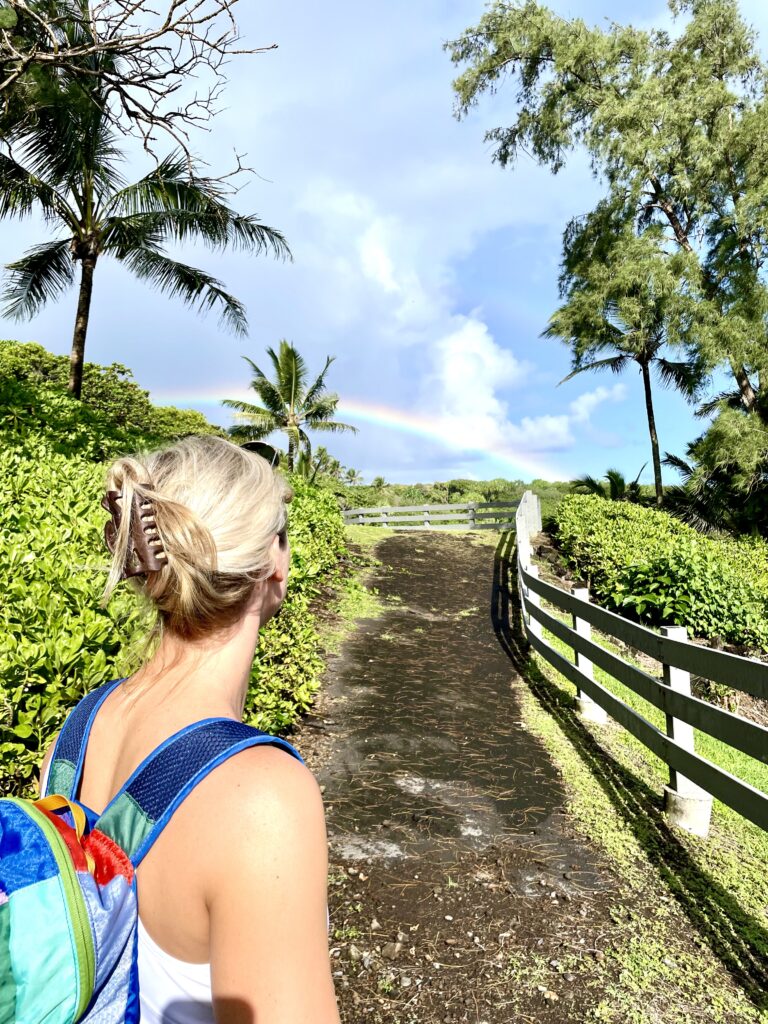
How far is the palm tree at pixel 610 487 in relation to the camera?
30.2 meters

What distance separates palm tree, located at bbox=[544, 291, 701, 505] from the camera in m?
25.9

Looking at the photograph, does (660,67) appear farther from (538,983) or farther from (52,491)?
(538,983)

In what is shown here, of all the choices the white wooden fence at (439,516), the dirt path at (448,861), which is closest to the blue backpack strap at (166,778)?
the dirt path at (448,861)

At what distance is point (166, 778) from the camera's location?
1.09m

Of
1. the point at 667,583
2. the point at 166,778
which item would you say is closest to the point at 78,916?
the point at 166,778

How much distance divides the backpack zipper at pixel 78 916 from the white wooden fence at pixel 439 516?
83.6 ft

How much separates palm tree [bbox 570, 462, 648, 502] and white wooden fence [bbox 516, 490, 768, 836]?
81.5ft

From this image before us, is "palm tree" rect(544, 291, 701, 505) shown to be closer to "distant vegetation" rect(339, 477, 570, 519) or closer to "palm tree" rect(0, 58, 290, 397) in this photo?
"distant vegetation" rect(339, 477, 570, 519)

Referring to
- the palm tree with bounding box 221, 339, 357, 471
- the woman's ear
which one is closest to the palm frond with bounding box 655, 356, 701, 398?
the palm tree with bounding box 221, 339, 357, 471

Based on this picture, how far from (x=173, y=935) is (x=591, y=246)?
97.9 feet

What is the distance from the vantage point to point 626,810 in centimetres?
489

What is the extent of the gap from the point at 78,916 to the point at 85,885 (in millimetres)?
45

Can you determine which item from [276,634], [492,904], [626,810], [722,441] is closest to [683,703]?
[626,810]

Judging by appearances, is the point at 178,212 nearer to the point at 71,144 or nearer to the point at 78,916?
the point at 71,144
